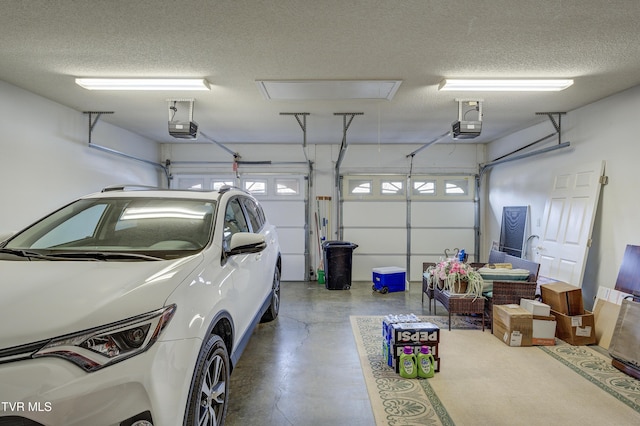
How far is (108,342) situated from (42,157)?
3.95 m

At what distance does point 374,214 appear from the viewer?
273 inches

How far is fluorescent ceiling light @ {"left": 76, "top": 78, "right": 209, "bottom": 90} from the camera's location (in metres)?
3.43

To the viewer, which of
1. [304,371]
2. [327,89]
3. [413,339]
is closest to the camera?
[413,339]

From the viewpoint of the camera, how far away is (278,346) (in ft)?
11.4

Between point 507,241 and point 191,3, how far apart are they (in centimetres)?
609

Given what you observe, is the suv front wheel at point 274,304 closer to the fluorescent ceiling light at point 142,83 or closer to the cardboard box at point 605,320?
the fluorescent ceiling light at point 142,83

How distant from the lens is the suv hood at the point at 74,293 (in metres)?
1.20

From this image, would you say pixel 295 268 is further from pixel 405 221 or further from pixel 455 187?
pixel 455 187

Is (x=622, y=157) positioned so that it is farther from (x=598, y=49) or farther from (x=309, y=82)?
(x=309, y=82)

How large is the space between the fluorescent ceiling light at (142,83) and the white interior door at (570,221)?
16.2ft

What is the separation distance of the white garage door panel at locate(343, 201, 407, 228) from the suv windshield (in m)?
4.71

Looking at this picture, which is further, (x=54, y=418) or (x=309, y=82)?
(x=309, y=82)

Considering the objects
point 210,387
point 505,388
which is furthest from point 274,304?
point 505,388

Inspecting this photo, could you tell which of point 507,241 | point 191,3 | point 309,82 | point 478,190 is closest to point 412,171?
point 478,190
